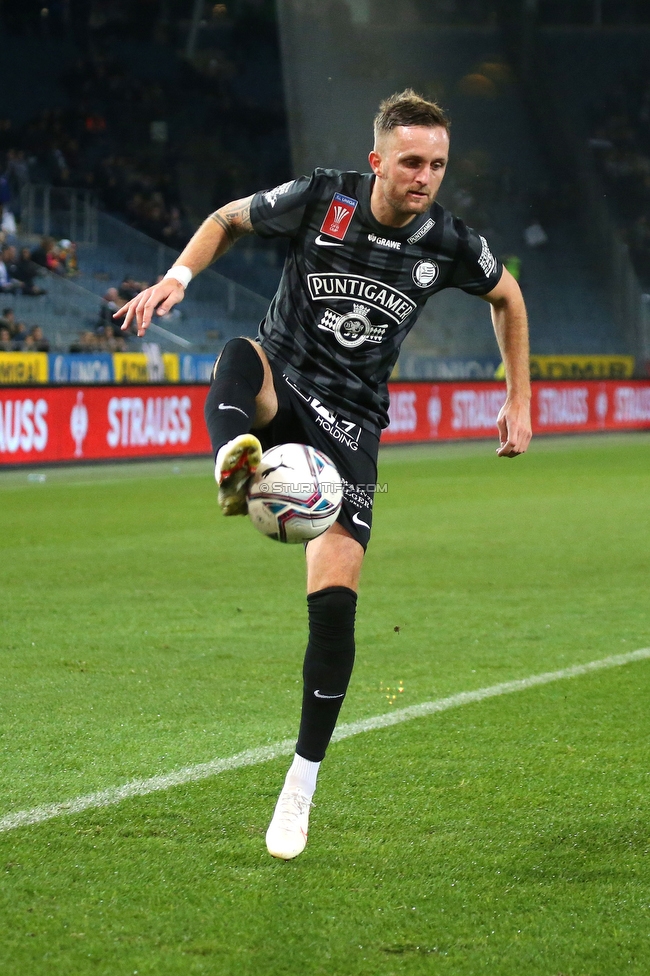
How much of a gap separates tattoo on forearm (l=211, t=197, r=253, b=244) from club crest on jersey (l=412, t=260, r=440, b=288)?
552mm

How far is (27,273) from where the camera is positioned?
2391 cm

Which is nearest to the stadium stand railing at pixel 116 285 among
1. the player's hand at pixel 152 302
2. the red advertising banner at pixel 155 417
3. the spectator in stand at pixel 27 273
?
the spectator in stand at pixel 27 273

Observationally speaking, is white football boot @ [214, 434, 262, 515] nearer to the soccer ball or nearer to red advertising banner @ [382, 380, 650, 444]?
the soccer ball

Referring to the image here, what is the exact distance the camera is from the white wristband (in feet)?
12.9

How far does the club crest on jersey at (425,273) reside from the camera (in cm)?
423

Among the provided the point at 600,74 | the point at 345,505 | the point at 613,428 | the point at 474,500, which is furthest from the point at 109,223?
the point at 345,505

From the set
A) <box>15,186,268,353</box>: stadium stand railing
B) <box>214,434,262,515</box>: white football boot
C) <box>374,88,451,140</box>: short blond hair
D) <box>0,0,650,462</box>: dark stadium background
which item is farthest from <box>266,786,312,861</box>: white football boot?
<box>0,0,650,462</box>: dark stadium background

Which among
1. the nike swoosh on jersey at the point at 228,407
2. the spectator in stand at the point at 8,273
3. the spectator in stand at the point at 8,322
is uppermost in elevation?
the spectator in stand at the point at 8,273

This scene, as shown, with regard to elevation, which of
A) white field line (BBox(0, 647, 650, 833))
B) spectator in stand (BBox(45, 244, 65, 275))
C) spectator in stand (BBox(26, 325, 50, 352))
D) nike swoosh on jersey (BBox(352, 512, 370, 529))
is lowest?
white field line (BBox(0, 647, 650, 833))

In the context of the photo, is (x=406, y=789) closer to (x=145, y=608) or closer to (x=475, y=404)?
(x=145, y=608)

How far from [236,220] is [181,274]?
0.37m

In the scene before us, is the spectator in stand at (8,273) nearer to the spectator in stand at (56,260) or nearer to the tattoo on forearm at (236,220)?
the spectator in stand at (56,260)

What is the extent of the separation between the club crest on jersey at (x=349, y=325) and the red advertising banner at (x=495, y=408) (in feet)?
58.0

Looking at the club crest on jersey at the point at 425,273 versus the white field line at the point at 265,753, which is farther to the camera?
Result: the club crest on jersey at the point at 425,273
